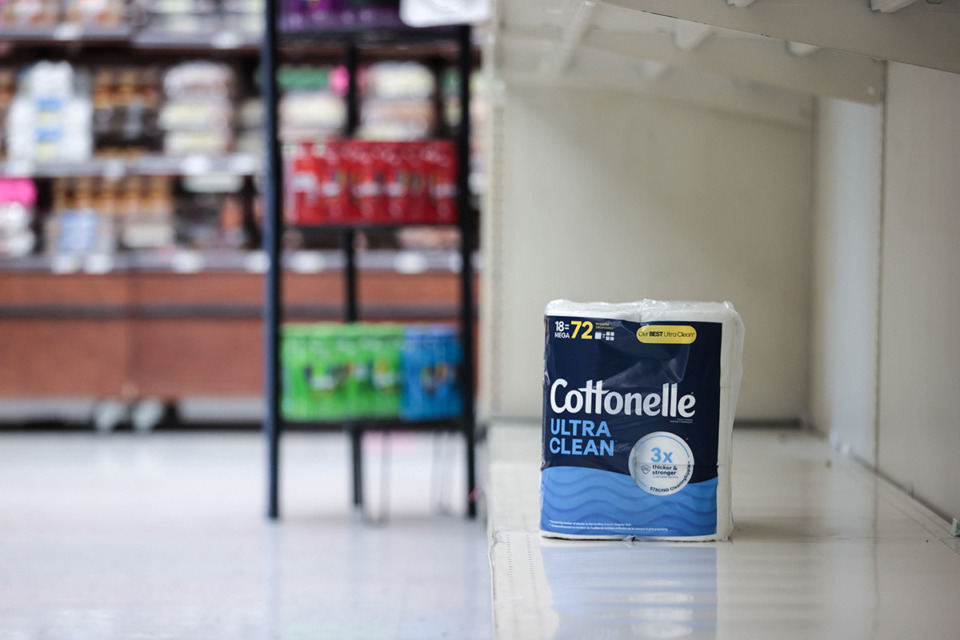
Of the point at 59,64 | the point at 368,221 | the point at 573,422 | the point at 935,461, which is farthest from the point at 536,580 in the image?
the point at 59,64

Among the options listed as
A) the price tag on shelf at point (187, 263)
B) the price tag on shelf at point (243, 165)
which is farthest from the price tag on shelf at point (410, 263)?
the price tag on shelf at point (187, 263)

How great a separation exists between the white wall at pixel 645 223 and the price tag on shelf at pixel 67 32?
3267 mm

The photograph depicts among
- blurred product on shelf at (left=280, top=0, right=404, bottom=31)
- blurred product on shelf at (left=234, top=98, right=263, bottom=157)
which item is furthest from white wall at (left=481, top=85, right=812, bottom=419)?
blurred product on shelf at (left=234, top=98, right=263, bottom=157)

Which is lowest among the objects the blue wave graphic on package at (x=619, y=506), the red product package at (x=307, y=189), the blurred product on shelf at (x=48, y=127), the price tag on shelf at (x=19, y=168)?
Result: the blue wave graphic on package at (x=619, y=506)

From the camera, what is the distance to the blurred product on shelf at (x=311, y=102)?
5703 mm

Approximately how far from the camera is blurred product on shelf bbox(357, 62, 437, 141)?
568 centimetres

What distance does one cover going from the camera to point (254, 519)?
11.5 ft

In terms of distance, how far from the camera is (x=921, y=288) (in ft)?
6.50

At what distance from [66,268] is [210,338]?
0.77 metres

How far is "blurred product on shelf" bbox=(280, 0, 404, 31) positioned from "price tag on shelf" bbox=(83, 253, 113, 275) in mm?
2309

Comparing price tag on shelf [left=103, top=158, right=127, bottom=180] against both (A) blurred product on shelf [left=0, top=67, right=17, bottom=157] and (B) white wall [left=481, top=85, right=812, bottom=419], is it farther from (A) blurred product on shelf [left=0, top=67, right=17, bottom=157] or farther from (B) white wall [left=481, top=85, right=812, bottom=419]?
(B) white wall [left=481, top=85, right=812, bottom=419]

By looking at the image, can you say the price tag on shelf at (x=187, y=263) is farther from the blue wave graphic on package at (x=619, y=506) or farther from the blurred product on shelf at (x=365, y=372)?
the blue wave graphic on package at (x=619, y=506)

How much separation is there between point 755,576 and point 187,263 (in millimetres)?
4471

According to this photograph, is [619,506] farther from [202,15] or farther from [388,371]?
[202,15]
